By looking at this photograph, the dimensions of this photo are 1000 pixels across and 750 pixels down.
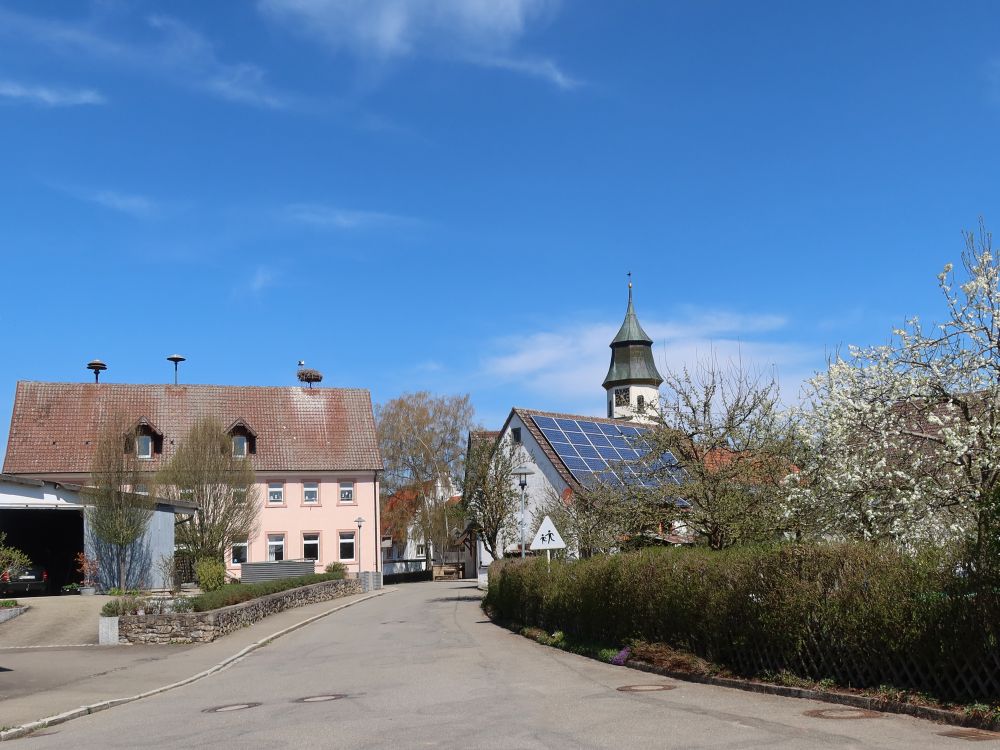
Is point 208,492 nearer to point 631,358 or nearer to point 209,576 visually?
point 209,576

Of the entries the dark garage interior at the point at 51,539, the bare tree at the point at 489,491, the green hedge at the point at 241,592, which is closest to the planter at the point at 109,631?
the green hedge at the point at 241,592

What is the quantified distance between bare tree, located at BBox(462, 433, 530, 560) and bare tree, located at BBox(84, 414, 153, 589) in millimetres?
12778

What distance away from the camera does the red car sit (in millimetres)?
34906

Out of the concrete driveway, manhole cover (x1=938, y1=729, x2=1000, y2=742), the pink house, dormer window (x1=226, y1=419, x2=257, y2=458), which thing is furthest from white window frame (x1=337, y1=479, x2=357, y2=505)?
manhole cover (x1=938, y1=729, x2=1000, y2=742)

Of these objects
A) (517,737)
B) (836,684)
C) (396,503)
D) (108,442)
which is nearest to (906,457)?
(836,684)

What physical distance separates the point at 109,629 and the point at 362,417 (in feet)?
108

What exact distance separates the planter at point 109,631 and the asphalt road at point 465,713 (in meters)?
5.23

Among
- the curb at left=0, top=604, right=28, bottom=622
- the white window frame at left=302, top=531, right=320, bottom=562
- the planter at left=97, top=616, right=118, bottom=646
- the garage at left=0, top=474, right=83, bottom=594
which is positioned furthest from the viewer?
the white window frame at left=302, top=531, right=320, bottom=562

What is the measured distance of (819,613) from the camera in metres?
11.8

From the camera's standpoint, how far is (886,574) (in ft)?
36.2

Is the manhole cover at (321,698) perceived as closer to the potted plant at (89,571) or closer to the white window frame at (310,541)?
the potted plant at (89,571)

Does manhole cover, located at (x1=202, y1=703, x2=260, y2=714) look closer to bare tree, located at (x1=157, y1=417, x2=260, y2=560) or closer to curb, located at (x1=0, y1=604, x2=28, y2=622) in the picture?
curb, located at (x1=0, y1=604, x2=28, y2=622)

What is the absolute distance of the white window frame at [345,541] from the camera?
5256 centimetres

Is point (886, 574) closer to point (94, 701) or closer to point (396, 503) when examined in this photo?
point (94, 701)
